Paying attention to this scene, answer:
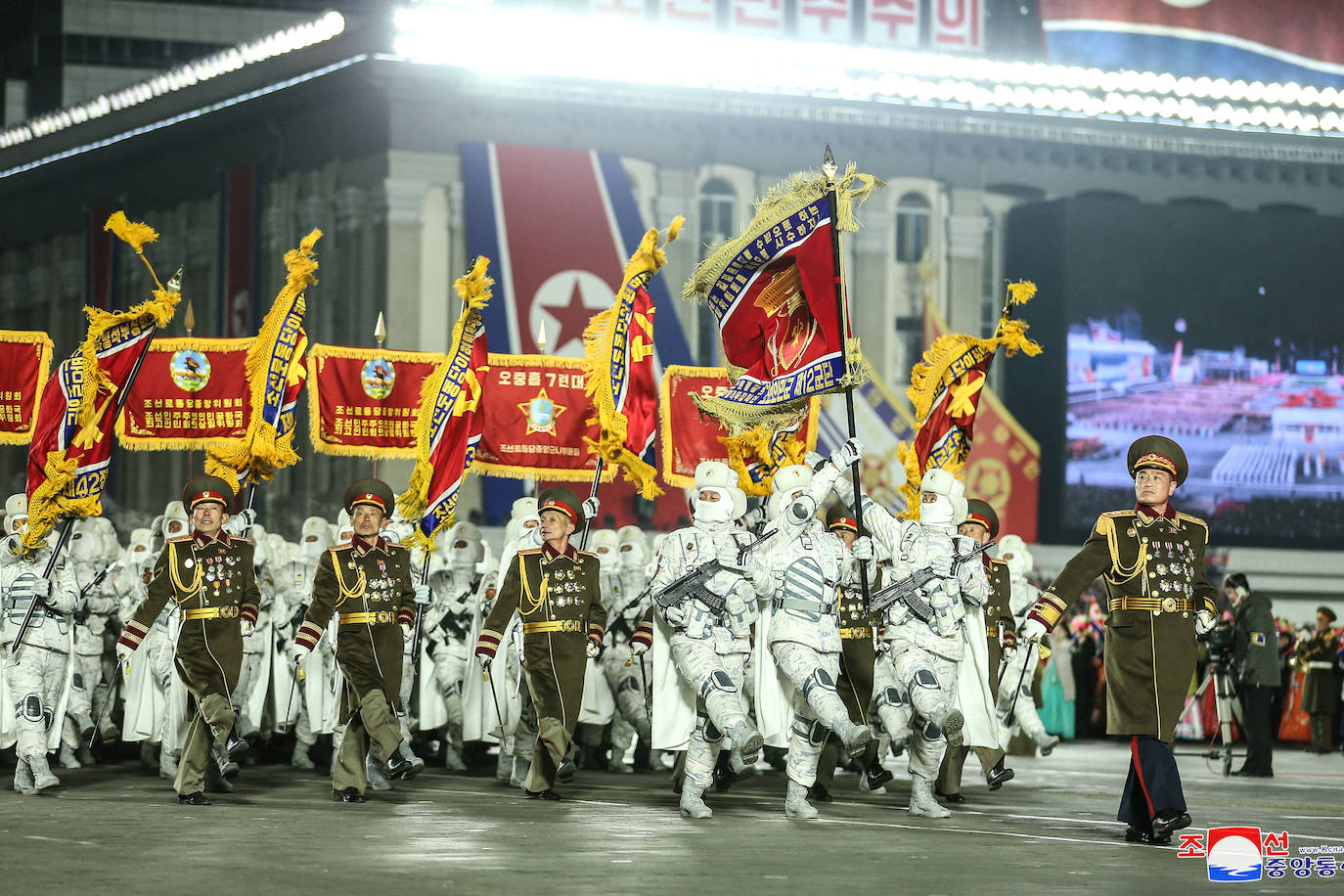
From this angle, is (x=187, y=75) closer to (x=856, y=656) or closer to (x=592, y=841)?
(x=856, y=656)

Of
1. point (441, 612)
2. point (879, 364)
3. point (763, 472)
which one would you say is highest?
point (879, 364)

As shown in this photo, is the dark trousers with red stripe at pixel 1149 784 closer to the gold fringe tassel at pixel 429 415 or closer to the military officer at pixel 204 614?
the military officer at pixel 204 614

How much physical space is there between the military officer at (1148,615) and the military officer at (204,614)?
15.8 ft

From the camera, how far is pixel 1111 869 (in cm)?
936

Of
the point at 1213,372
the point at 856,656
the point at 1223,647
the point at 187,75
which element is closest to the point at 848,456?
the point at 856,656

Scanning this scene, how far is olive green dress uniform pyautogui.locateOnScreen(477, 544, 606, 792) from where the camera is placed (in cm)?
1271

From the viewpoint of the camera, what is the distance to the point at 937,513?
12625 mm

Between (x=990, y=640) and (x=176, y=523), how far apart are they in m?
6.12

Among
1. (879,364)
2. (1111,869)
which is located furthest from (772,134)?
(1111,869)

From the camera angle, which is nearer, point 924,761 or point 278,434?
point 924,761

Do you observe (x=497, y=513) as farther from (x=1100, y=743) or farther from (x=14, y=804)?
(x=14, y=804)

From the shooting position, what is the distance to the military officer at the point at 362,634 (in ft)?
40.7

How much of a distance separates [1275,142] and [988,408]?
6.89 metres

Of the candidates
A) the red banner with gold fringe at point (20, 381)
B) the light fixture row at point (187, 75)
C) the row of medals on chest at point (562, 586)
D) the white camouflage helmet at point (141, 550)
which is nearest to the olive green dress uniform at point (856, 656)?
the row of medals on chest at point (562, 586)
